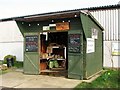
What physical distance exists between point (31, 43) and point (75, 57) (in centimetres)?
295

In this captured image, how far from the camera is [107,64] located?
46.0 ft

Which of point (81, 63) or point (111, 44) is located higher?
point (111, 44)

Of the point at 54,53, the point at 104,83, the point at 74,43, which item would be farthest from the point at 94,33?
the point at 54,53

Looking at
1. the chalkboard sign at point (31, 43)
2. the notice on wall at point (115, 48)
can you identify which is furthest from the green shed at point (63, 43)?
the notice on wall at point (115, 48)

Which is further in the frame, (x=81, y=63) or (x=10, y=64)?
(x=10, y=64)

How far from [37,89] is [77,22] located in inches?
159

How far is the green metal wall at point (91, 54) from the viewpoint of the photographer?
10367 millimetres

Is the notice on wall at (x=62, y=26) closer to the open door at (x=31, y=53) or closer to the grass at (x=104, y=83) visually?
the open door at (x=31, y=53)

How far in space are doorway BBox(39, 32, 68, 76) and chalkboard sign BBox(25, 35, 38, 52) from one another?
37.4 inches

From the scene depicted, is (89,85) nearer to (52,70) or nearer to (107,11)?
(52,70)

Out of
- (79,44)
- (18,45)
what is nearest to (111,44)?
A: (79,44)

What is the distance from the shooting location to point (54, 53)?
560 inches

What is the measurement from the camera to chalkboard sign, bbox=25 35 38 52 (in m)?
11.9

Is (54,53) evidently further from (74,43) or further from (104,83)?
(104,83)
